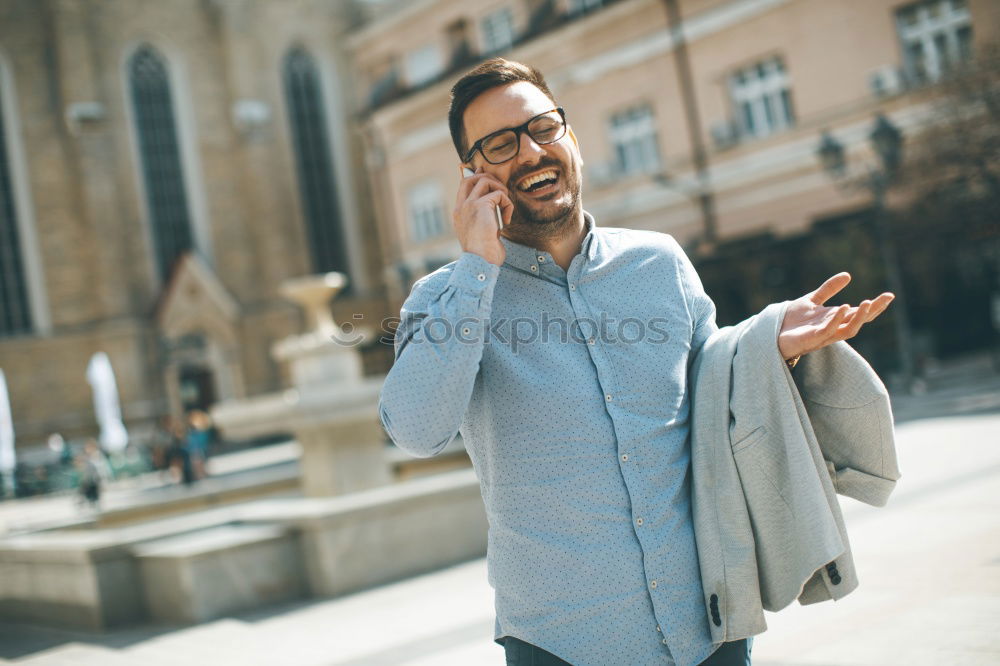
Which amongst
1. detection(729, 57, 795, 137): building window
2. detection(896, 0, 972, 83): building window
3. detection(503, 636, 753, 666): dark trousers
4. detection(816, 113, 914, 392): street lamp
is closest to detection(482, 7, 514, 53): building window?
detection(729, 57, 795, 137): building window

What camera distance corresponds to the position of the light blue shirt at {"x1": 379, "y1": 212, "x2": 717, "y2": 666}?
6.47ft

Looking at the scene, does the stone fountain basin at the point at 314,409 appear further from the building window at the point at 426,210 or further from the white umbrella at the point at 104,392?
the white umbrella at the point at 104,392

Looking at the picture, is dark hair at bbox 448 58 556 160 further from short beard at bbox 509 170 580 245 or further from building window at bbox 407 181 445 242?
building window at bbox 407 181 445 242

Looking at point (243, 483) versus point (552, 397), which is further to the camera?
point (243, 483)

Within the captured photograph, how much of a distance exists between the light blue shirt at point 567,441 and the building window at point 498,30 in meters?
27.4

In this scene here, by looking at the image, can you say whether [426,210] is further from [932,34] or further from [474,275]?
[474,275]

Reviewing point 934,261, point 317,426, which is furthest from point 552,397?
point 934,261

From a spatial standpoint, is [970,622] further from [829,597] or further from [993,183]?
[993,183]

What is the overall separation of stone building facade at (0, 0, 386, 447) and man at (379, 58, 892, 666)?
33.9 metres

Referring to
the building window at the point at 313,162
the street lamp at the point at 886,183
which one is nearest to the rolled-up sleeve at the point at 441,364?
the street lamp at the point at 886,183

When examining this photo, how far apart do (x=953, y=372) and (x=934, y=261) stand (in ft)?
7.41

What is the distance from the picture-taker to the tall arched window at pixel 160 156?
35.6 meters

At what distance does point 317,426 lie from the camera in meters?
10.7

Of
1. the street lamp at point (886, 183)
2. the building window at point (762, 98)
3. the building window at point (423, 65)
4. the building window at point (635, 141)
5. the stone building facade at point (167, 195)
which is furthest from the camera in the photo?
the stone building facade at point (167, 195)
